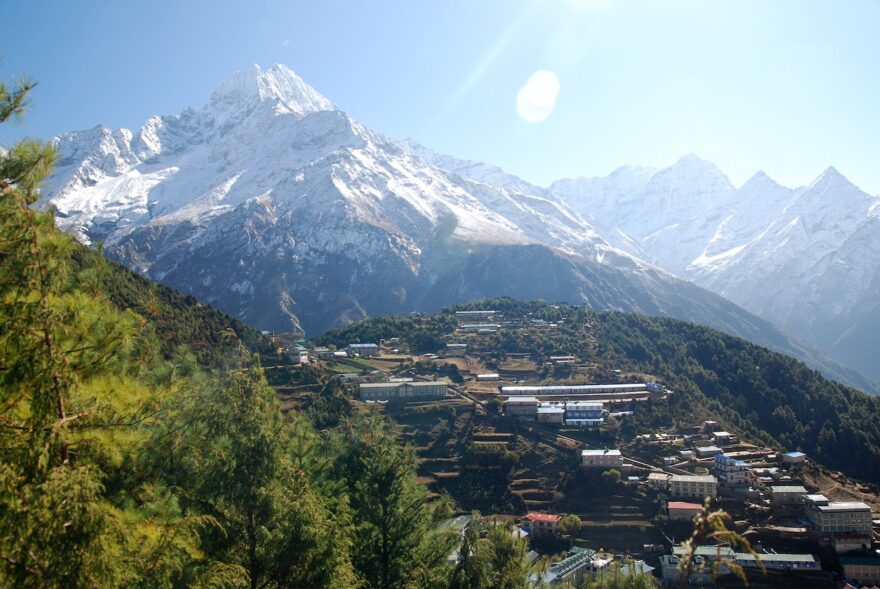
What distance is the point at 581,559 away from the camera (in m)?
45.1

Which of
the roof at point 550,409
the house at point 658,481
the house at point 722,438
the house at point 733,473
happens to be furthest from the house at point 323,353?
the house at point 733,473

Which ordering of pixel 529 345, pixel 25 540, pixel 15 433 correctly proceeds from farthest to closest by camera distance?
1. pixel 529 345
2. pixel 15 433
3. pixel 25 540

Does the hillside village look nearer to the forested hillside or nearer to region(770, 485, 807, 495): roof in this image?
region(770, 485, 807, 495): roof

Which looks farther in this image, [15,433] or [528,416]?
[528,416]

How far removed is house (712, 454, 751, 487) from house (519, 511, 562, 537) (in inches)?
710

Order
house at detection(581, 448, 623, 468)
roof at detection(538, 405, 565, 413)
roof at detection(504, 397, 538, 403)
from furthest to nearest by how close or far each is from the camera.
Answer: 1. roof at detection(504, 397, 538, 403)
2. roof at detection(538, 405, 565, 413)
3. house at detection(581, 448, 623, 468)

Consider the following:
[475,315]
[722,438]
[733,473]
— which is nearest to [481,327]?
[475,315]

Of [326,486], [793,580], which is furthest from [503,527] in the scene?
[793,580]

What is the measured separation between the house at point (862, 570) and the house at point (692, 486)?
1107 cm

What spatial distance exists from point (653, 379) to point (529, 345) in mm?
22574

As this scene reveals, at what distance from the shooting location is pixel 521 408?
7200 centimetres

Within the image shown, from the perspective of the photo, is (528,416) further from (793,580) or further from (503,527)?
(503,527)

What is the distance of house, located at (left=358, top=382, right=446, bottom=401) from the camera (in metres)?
76.5

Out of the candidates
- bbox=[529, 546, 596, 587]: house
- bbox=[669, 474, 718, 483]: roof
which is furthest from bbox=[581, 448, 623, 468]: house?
bbox=[529, 546, 596, 587]: house
